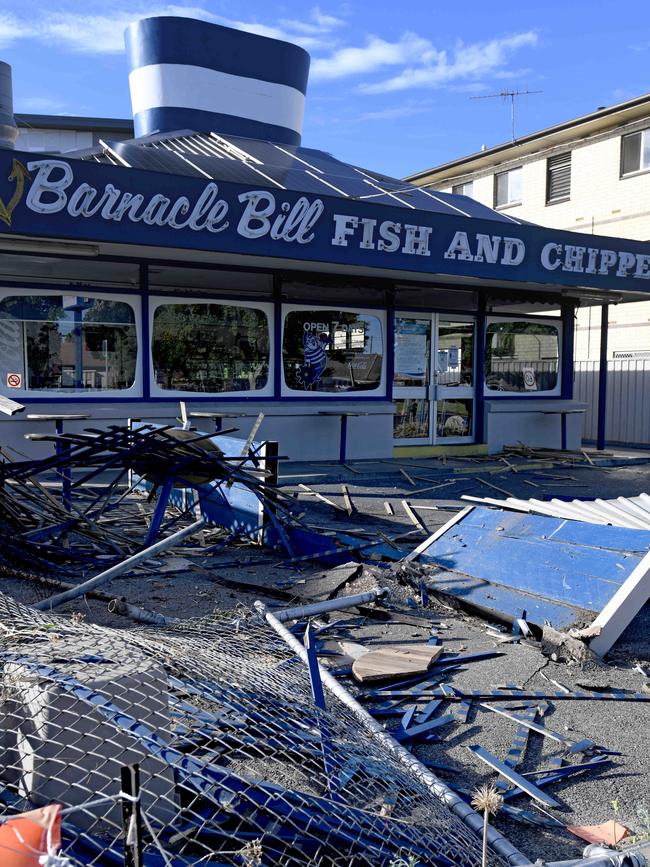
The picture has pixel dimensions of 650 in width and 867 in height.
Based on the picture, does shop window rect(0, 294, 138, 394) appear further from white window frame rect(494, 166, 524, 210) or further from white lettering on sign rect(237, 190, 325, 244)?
white window frame rect(494, 166, 524, 210)

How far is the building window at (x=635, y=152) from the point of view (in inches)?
830

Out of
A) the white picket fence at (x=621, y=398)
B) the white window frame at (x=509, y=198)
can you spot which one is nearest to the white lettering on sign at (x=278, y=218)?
the white picket fence at (x=621, y=398)

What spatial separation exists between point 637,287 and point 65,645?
13.3 meters

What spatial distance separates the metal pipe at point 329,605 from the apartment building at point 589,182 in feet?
56.5

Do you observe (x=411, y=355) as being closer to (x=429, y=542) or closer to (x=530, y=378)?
(x=530, y=378)

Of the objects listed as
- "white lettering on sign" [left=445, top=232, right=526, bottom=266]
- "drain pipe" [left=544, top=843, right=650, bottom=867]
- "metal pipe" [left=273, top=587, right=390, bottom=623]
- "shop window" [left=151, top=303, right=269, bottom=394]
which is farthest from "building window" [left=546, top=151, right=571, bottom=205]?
"drain pipe" [left=544, top=843, right=650, bottom=867]

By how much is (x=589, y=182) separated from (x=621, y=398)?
8.01 metres

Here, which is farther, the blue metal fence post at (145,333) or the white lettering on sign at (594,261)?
the white lettering on sign at (594,261)

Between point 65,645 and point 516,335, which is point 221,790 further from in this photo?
point 516,335

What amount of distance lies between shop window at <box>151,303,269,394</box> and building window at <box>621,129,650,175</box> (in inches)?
565

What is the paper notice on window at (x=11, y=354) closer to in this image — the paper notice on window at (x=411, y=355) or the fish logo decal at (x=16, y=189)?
the fish logo decal at (x=16, y=189)

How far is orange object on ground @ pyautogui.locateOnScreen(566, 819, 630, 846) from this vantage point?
9.34 feet

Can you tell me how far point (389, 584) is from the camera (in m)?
5.84

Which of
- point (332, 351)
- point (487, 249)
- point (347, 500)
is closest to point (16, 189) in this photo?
point (347, 500)
